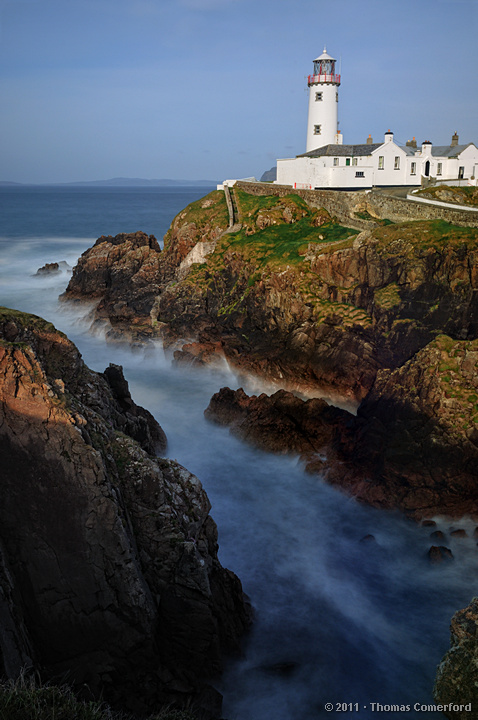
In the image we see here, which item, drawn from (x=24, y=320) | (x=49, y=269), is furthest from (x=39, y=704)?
(x=49, y=269)

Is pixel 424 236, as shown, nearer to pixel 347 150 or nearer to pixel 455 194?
→ pixel 455 194

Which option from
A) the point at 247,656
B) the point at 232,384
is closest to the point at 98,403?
the point at 247,656

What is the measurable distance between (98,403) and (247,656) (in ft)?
23.2

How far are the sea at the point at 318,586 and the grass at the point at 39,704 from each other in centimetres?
396

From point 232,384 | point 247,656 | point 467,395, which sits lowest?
point 247,656

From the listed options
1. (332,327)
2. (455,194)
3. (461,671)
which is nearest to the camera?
(461,671)

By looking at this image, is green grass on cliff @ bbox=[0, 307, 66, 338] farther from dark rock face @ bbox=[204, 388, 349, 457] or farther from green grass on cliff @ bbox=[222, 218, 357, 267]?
green grass on cliff @ bbox=[222, 218, 357, 267]

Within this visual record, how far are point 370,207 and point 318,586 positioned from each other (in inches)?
1177

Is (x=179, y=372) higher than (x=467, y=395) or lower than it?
lower

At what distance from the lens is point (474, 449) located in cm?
1909

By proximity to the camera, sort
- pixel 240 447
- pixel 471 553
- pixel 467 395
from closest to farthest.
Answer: pixel 471 553, pixel 467 395, pixel 240 447

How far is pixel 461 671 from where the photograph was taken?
10742 mm

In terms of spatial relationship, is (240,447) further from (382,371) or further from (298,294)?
(298,294)

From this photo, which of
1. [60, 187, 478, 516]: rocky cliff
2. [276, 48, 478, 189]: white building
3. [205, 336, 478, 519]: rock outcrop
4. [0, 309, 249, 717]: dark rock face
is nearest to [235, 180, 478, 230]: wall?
[60, 187, 478, 516]: rocky cliff
